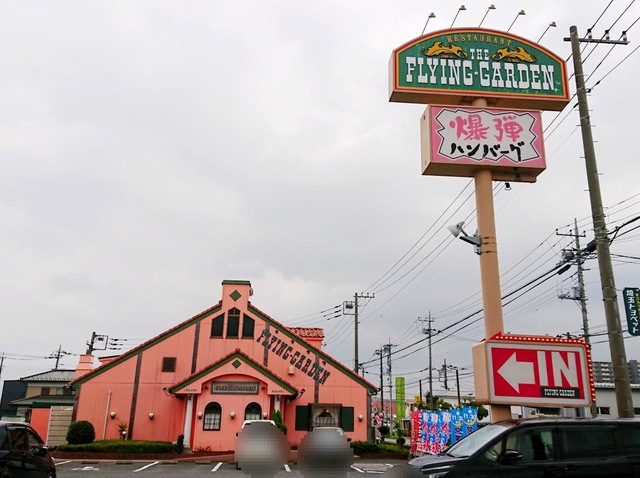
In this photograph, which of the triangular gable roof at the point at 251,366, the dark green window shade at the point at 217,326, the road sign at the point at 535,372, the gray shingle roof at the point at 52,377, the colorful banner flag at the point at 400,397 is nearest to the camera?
the road sign at the point at 535,372

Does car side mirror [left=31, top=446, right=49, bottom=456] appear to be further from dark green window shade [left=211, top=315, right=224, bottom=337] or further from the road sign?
dark green window shade [left=211, top=315, right=224, bottom=337]

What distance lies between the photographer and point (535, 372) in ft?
39.4

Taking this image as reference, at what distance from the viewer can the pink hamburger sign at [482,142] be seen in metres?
14.3

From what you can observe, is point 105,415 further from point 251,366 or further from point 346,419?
point 346,419

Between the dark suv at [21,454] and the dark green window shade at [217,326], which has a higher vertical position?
the dark green window shade at [217,326]

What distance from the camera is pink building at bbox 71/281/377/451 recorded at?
26703 millimetres

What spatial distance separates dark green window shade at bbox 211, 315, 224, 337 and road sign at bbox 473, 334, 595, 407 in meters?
20.7

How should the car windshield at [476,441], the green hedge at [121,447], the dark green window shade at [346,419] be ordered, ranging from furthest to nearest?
1. the dark green window shade at [346,419]
2. the green hedge at [121,447]
3. the car windshield at [476,441]

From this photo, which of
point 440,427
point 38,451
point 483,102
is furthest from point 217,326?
point 483,102

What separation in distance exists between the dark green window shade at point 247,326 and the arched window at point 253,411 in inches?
182

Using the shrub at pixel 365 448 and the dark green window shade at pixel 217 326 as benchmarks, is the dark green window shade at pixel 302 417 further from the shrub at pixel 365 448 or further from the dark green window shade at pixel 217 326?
the dark green window shade at pixel 217 326

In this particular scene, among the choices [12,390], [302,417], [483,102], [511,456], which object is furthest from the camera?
[12,390]

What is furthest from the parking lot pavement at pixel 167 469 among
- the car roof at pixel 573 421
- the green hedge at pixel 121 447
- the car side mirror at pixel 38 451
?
the car roof at pixel 573 421

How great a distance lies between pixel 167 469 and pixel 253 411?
7.07m
